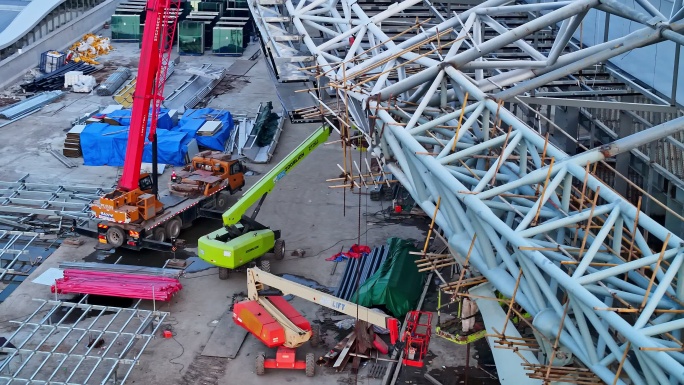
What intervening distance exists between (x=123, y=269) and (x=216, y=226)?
19.5 feet

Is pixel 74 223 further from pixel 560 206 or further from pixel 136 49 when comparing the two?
pixel 136 49

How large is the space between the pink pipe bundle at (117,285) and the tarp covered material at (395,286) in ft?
17.6

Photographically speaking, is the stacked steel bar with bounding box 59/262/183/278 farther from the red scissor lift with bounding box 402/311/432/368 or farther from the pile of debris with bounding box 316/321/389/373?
the red scissor lift with bounding box 402/311/432/368

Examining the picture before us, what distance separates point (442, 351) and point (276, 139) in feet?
66.4

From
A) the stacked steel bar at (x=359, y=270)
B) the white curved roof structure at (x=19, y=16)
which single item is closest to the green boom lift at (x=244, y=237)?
the stacked steel bar at (x=359, y=270)

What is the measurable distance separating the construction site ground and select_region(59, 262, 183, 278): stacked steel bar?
70 cm

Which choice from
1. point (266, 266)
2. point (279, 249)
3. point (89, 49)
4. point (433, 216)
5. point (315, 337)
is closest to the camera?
point (433, 216)

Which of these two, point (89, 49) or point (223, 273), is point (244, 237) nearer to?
point (223, 273)

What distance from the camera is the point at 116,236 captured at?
1363 inches

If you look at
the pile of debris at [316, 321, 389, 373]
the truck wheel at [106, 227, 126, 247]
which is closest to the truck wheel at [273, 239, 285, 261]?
the truck wheel at [106, 227, 126, 247]

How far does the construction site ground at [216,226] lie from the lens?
2752cm

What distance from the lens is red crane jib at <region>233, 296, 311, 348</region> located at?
1083 inches

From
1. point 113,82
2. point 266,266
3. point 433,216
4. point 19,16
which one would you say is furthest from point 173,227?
point 19,16

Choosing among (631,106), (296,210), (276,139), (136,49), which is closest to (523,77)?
(631,106)
